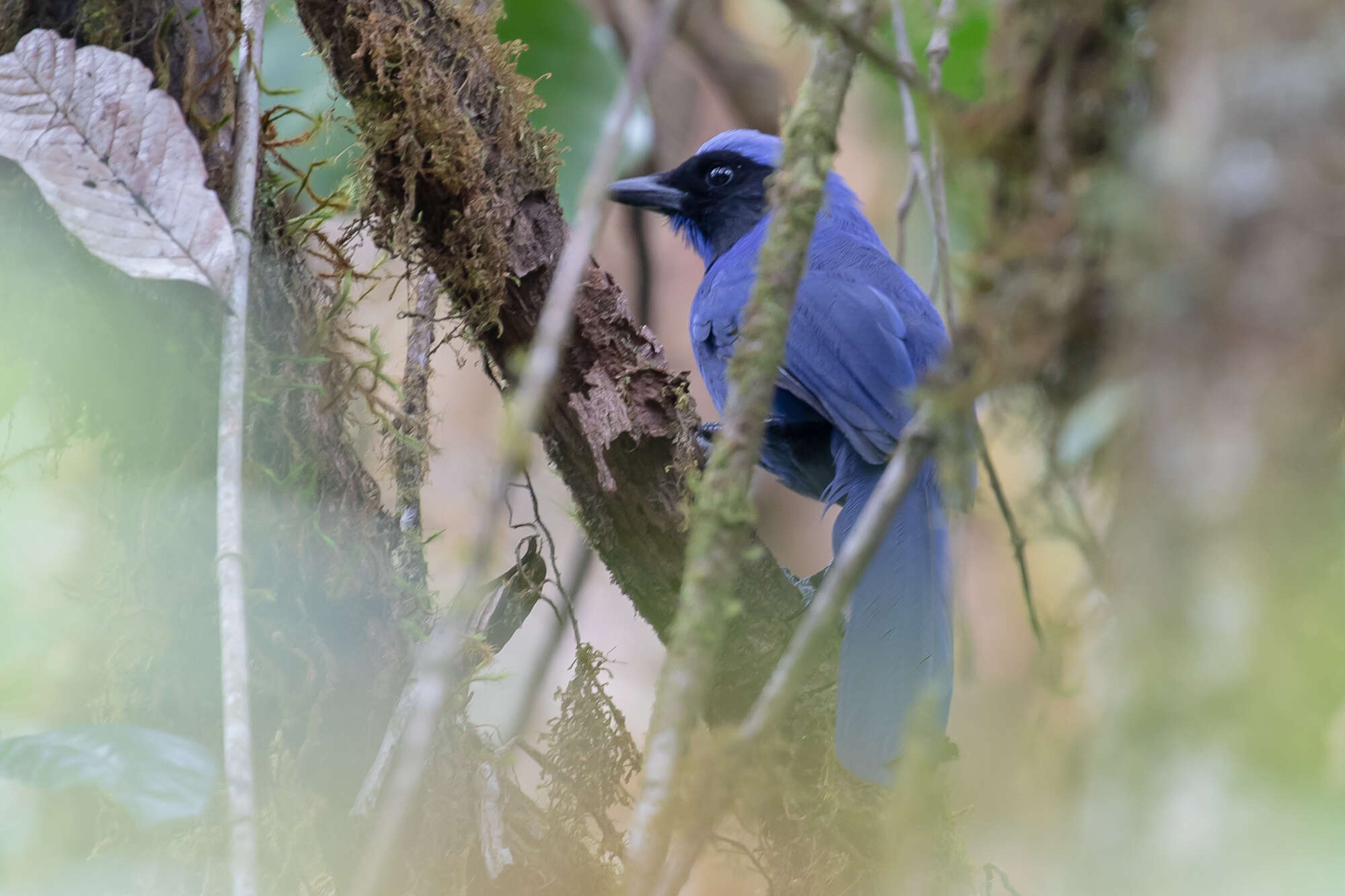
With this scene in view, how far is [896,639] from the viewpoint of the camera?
2395mm

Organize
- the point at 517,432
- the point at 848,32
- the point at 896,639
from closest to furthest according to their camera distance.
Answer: the point at 517,432
the point at 848,32
the point at 896,639

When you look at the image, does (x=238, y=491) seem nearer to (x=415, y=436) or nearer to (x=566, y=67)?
(x=415, y=436)

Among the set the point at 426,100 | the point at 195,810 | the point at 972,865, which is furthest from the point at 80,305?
the point at 972,865

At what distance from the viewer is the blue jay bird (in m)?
2.33

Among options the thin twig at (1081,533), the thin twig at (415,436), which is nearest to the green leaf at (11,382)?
the thin twig at (415,436)

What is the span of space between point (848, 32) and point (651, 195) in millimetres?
2536

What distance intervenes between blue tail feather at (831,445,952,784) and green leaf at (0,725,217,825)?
1.30 meters

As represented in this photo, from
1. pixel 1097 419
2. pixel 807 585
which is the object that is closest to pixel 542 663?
pixel 807 585

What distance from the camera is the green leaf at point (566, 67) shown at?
12.2 feet

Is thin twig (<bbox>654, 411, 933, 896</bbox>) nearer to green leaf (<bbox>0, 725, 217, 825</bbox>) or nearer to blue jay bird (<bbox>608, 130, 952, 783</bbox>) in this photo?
green leaf (<bbox>0, 725, 217, 825</bbox>)

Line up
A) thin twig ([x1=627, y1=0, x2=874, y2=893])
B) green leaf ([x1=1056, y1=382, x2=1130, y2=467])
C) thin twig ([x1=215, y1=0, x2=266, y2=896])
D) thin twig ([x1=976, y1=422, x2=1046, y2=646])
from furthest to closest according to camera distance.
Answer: thin twig ([x1=215, y1=0, x2=266, y2=896]) < thin twig ([x1=976, y1=422, x2=1046, y2=646]) < thin twig ([x1=627, y1=0, x2=874, y2=893]) < green leaf ([x1=1056, y1=382, x2=1130, y2=467])

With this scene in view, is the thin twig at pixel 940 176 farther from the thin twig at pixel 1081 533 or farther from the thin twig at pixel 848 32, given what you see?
the thin twig at pixel 1081 533

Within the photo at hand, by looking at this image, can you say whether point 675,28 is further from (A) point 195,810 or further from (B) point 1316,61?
(A) point 195,810

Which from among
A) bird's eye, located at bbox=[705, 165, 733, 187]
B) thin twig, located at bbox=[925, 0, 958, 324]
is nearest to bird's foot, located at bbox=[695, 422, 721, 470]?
bird's eye, located at bbox=[705, 165, 733, 187]
